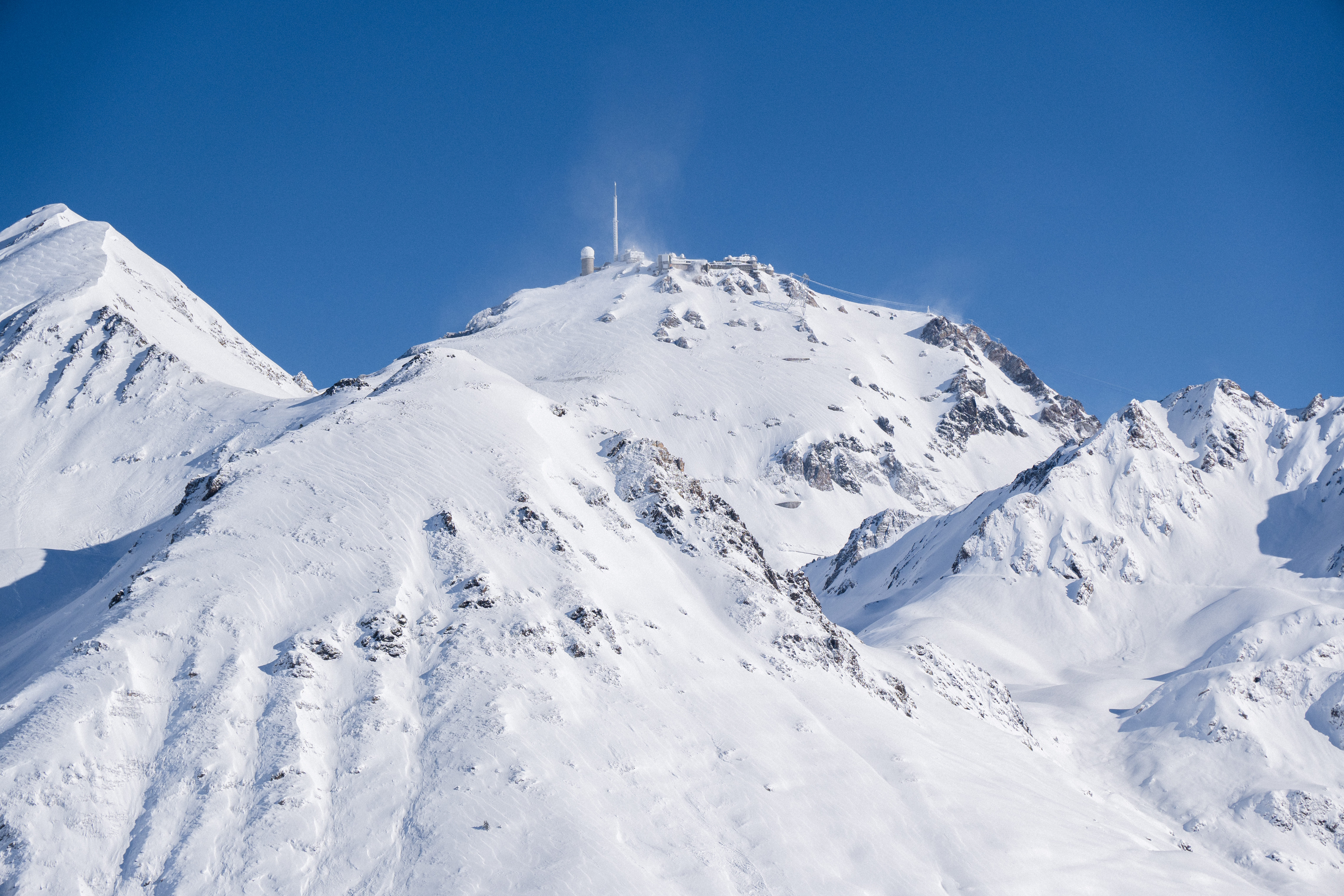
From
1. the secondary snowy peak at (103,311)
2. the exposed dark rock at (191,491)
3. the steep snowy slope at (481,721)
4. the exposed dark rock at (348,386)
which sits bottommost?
the steep snowy slope at (481,721)

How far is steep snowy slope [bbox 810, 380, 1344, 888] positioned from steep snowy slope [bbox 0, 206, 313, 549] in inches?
2714

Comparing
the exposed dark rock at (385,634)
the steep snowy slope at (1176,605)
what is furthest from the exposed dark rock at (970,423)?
the exposed dark rock at (385,634)

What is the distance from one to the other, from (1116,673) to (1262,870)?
3437 centimetres

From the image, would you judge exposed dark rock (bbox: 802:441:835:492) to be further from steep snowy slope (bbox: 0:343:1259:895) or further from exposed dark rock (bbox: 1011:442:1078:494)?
steep snowy slope (bbox: 0:343:1259:895)

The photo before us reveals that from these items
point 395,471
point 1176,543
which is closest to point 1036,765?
point 395,471

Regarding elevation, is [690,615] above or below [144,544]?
above

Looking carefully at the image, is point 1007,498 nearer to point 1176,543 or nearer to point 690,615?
point 1176,543

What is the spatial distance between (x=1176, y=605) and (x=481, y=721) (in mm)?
94803

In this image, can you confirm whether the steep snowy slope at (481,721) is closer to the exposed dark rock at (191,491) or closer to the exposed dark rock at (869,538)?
the exposed dark rock at (191,491)

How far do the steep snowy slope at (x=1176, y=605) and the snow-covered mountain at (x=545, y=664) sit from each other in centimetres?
52

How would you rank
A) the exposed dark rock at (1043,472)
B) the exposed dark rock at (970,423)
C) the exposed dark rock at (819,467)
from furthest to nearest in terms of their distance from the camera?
1. the exposed dark rock at (970,423)
2. the exposed dark rock at (819,467)
3. the exposed dark rock at (1043,472)

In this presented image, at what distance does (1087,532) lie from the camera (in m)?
117

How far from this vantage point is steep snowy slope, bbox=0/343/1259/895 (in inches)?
1420

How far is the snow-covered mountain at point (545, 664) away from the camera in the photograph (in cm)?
3741
